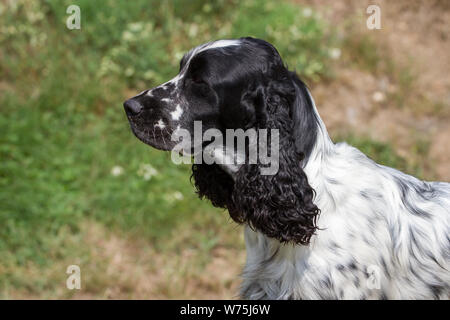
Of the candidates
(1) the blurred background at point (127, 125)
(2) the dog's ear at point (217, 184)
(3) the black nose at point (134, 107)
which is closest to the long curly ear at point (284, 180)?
(2) the dog's ear at point (217, 184)

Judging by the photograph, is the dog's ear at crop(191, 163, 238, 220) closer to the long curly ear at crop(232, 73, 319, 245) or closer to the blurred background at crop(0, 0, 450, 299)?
the long curly ear at crop(232, 73, 319, 245)

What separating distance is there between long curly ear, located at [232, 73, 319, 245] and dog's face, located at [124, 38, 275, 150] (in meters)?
0.13

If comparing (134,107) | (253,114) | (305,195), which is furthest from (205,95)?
(305,195)

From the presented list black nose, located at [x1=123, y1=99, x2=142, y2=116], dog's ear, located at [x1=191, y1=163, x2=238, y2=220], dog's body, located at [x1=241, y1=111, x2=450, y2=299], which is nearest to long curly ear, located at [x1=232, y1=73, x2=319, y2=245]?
dog's body, located at [x1=241, y1=111, x2=450, y2=299]

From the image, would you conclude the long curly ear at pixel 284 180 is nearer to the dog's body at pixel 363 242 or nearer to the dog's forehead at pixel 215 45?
the dog's body at pixel 363 242

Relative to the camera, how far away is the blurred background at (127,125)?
4789mm

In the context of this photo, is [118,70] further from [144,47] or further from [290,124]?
[290,124]

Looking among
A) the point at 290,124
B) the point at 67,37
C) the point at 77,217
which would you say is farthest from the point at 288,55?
the point at 290,124

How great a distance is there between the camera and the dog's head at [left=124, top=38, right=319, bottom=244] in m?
3.04

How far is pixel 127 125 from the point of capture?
5.91m

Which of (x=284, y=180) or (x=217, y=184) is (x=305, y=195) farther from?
(x=217, y=184)

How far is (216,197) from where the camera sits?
11.7 feet

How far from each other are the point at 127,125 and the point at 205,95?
288 cm
